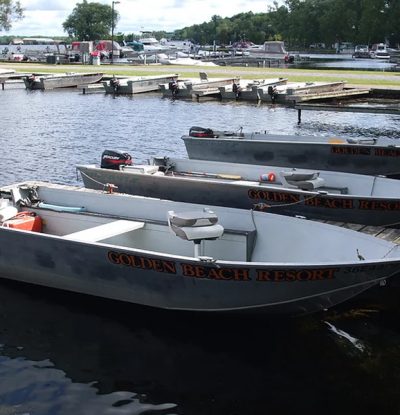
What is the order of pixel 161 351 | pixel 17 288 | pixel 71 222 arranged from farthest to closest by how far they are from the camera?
pixel 71 222
pixel 17 288
pixel 161 351

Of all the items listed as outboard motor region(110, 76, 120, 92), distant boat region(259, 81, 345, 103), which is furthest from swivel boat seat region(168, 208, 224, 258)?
outboard motor region(110, 76, 120, 92)

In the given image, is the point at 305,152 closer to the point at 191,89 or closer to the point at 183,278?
the point at 183,278

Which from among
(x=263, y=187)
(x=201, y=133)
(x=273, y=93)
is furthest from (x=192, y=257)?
(x=273, y=93)

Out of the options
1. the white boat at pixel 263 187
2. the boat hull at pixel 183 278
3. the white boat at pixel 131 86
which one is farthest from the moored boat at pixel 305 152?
the white boat at pixel 131 86

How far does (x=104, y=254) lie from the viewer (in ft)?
32.5

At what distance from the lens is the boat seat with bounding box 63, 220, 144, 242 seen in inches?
423

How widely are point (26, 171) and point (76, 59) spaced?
6547 cm

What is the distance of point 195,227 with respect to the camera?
380 inches

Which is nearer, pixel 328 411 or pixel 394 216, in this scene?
pixel 328 411

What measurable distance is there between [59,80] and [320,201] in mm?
42564

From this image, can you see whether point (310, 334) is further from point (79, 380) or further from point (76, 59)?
point (76, 59)

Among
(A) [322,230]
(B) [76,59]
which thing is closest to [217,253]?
(A) [322,230]

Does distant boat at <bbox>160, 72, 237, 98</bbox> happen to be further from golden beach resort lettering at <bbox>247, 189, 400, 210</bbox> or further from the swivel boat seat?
the swivel boat seat

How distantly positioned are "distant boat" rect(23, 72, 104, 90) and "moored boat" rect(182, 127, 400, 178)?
34.7 meters
